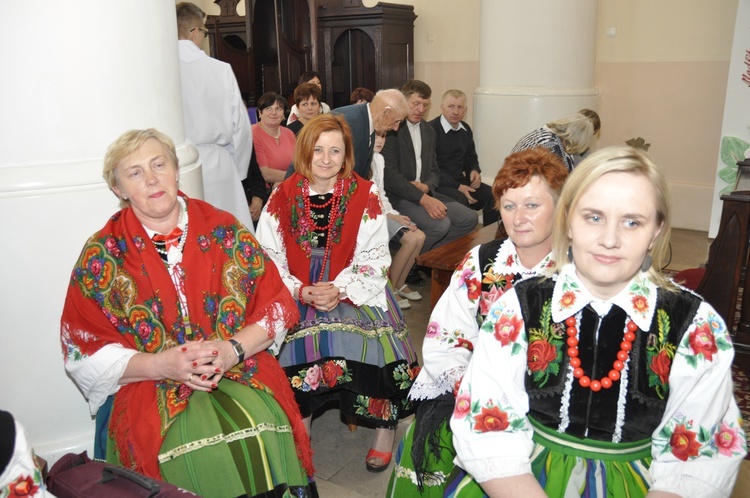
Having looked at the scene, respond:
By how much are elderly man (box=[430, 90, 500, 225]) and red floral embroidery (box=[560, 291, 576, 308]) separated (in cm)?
391

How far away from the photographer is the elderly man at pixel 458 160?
5453 millimetres

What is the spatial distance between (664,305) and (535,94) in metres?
4.48

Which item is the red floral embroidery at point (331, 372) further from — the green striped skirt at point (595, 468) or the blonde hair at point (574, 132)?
the blonde hair at point (574, 132)

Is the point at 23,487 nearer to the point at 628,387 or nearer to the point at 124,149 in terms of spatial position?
the point at 124,149

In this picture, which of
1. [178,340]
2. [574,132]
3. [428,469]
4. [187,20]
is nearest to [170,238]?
[178,340]

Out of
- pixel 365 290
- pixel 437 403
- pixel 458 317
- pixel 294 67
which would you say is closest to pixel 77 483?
pixel 437 403

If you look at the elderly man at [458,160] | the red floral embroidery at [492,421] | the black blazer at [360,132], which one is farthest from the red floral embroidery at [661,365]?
the elderly man at [458,160]

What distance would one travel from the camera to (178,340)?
205cm

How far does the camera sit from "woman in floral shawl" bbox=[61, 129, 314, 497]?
6.03ft

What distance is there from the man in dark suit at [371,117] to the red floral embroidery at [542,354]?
240 cm

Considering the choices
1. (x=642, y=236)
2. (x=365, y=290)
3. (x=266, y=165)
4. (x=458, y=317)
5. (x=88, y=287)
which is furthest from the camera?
(x=266, y=165)

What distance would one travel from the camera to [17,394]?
2.23 meters

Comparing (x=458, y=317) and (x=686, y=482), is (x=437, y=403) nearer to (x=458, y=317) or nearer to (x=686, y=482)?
(x=458, y=317)

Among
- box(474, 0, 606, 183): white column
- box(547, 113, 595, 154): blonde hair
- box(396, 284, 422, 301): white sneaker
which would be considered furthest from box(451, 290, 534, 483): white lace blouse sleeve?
box(474, 0, 606, 183): white column
